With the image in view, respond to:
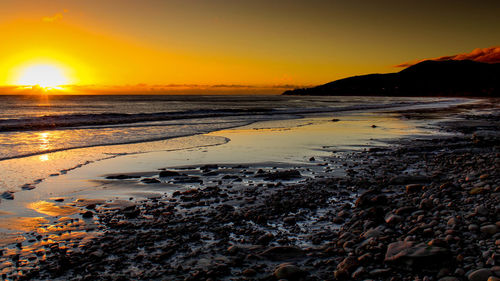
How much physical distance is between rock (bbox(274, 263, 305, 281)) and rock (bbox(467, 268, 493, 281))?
1674 mm

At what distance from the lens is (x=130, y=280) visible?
417 centimetres

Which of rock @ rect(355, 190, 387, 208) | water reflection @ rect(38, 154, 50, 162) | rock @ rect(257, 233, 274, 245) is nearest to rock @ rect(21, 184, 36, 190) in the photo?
water reflection @ rect(38, 154, 50, 162)

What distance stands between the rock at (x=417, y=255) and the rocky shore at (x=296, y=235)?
0.01 meters

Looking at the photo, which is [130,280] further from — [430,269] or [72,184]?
[72,184]

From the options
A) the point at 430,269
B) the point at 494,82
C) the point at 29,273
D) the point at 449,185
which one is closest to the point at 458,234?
the point at 430,269

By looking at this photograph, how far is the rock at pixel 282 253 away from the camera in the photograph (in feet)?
15.5

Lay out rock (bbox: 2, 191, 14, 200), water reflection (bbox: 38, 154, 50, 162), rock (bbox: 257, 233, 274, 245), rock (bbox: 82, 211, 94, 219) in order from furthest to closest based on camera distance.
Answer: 1. water reflection (bbox: 38, 154, 50, 162)
2. rock (bbox: 2, 191, 14, 200)
3. rock (bbox: 82, 211, 94, 219)
4. rock (bbox: 257, 233, 274, 245)

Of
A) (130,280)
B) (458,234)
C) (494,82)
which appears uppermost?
(494,82)

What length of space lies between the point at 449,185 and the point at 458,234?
2835 mm

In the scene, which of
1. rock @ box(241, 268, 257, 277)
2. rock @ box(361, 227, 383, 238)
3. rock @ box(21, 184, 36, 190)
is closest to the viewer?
rock @ box(241, 268, 257, 277)

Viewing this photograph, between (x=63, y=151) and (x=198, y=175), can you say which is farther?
(x=63, y=151)

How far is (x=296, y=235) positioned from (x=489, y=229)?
2.47 m

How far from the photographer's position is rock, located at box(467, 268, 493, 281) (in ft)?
Result: 11.6

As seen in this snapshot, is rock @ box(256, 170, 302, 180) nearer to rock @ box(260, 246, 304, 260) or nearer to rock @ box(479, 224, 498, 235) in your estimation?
rock @ box(260, 246, 304, 260)
